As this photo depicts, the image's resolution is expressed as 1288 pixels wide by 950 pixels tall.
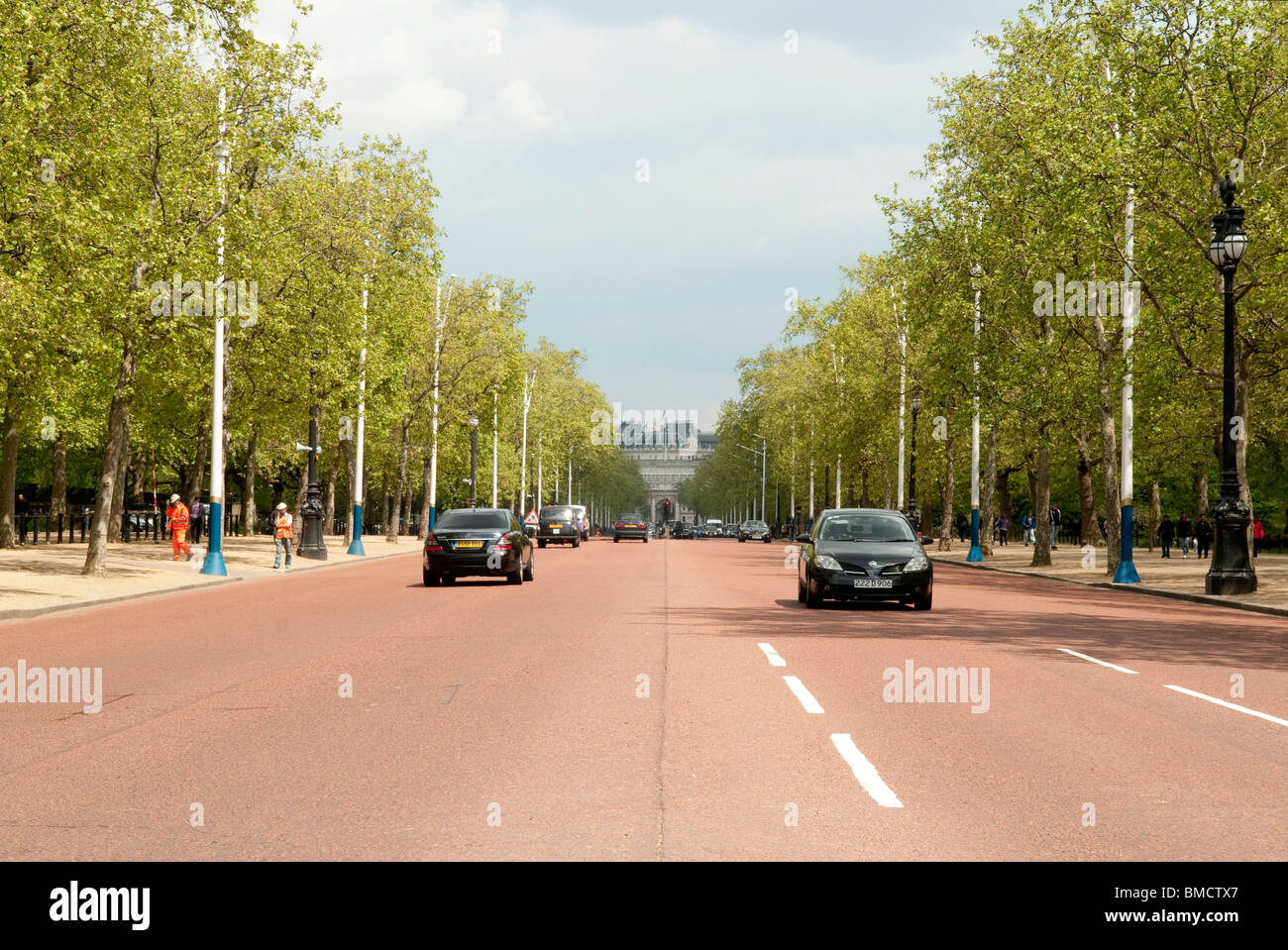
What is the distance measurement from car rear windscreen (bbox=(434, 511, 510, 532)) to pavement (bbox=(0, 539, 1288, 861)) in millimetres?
9375

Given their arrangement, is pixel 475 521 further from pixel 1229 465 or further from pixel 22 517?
pixel 22 517

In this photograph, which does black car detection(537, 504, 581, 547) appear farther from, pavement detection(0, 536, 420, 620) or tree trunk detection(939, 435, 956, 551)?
tree trunk detection(939, 435, 956, 551)

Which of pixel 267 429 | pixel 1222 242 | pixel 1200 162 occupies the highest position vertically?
pixel 1200 162

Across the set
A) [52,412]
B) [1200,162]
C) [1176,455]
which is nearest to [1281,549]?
[1176,455]

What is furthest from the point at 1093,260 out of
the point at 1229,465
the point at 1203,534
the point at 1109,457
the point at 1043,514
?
the point at 1203,534

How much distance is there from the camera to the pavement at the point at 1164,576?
2409cm

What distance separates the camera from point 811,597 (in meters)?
20.7

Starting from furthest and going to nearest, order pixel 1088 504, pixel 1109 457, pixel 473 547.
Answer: pixel 1088 504, pixel 1109 457, pixel 473 547

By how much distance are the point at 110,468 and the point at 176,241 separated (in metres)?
5.14

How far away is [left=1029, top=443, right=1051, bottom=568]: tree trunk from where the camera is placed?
41.2 meters

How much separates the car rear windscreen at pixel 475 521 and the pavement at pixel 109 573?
4902 mm

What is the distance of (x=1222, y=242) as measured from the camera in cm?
2378
